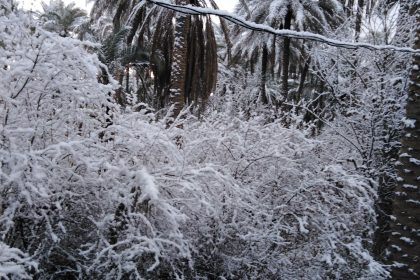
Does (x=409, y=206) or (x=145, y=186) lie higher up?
(x=145, y=186)

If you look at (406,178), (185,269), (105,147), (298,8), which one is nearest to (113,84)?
(105,147)

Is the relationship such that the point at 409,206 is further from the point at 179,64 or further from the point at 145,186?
the point at 179,64

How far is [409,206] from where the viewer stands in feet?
15.5

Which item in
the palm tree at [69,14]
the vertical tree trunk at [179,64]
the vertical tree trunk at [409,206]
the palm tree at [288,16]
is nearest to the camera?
the vertical tree trunk at [409,206]

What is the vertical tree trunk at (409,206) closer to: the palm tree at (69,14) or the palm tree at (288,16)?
the palm tree at (288,16)

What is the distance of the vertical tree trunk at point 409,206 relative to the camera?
464cm

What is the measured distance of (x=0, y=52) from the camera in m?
3.05

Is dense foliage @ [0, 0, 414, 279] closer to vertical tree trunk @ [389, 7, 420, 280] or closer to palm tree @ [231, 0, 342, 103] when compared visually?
vertical tree trunk @ [389, 7, 420, 280]

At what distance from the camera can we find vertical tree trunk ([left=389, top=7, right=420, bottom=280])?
183 inches

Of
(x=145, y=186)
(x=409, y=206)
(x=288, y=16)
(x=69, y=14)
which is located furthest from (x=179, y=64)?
(x=69, y=14)

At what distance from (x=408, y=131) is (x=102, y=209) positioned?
144 inches

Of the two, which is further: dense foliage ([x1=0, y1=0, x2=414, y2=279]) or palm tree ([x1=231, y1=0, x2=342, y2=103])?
palm tree ([x1=231, y1=0, x2=342, y2=103])

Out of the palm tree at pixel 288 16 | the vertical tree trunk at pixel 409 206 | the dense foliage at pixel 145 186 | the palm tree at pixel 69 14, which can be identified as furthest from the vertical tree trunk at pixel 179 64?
the palm tree at pixel 69 14

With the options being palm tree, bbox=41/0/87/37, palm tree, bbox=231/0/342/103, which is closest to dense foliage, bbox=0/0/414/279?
palm tree, bbox=231/0/342/103
